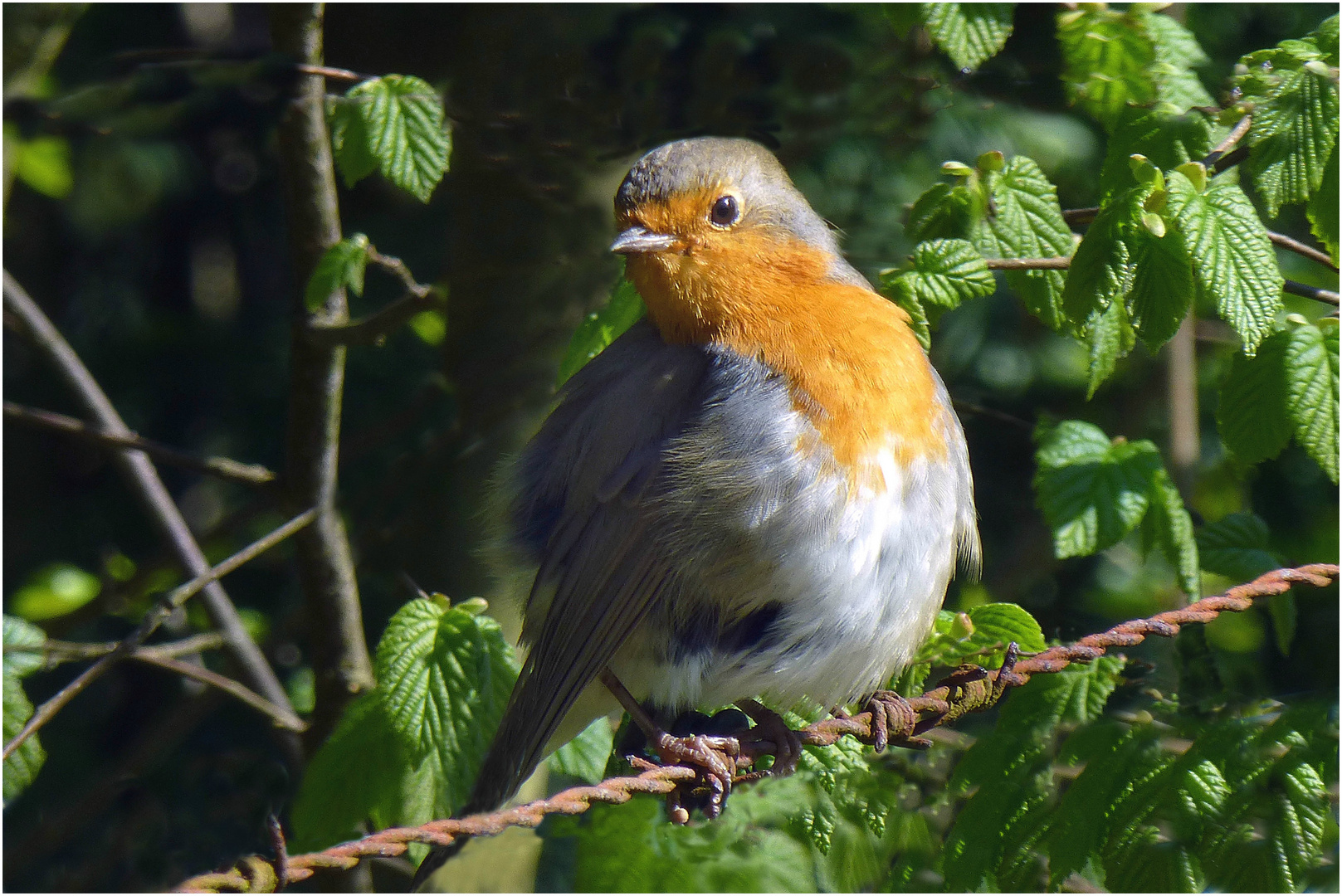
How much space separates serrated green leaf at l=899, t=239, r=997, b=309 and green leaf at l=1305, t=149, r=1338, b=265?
2.11ft

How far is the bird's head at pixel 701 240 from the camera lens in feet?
8.35

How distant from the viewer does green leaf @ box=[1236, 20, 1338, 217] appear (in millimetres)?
2248

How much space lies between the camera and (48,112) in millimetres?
3984

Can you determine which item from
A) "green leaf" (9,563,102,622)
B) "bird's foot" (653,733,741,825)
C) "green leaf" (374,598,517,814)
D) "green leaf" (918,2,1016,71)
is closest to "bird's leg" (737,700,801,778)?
"bird's foot" (653,733,741,825)

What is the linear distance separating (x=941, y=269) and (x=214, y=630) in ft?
9.27

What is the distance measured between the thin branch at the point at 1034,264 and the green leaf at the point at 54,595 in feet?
10.5

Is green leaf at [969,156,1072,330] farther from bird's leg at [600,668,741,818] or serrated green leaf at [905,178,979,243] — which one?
bird's leg at [600,668,741,818]

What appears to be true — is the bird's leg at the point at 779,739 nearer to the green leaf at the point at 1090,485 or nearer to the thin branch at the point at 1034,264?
the green leaf at the point at 1090,485

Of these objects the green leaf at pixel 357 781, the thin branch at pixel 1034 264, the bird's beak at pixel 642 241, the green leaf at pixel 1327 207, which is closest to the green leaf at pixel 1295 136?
the green leaf at pixel 1327 207

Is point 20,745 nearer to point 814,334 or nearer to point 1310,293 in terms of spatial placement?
point 814,334

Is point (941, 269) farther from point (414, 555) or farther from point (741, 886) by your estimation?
point (414, 555)

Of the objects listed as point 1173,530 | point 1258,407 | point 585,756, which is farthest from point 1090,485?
point 585,756

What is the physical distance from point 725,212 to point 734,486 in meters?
0.65

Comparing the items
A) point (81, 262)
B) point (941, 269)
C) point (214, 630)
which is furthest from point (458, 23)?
point (81, 262)
